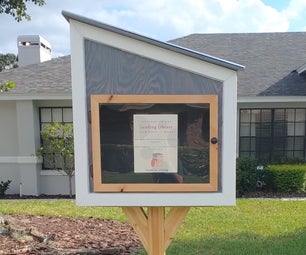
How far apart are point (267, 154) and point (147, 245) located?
26.5 ft

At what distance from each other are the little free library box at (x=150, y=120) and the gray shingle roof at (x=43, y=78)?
22.9 ft

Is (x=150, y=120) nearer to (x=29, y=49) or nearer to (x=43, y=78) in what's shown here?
(x=43, y=78)

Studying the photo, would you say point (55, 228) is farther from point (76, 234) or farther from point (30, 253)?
point (30, 253)

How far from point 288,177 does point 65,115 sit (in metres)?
6.33

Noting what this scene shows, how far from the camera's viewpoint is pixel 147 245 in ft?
8.19

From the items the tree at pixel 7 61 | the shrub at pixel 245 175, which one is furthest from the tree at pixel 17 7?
the tree at pixel 7 61

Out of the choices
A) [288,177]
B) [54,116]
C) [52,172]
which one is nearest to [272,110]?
[288,177]

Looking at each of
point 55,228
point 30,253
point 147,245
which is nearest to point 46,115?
point 55,228

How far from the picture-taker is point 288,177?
28.8 ft

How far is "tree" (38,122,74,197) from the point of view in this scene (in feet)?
28.3

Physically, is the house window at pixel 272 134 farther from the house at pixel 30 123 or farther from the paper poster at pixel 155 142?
the paper poster at pixel 155 142

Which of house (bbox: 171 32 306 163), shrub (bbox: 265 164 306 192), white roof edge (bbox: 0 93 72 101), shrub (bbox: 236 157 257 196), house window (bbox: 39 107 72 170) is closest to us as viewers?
shrub (bbox: 236 157 257 196)

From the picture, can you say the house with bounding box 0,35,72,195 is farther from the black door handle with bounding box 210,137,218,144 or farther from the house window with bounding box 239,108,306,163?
the black door handle with bounding box 210,137,218,144

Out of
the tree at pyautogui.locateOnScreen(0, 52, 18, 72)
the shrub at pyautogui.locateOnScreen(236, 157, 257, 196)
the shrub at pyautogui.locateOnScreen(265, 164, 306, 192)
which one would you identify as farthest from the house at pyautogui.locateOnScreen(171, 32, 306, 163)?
the tree at pyautogui.locateOnScreen(0, 52, 18, 72)
